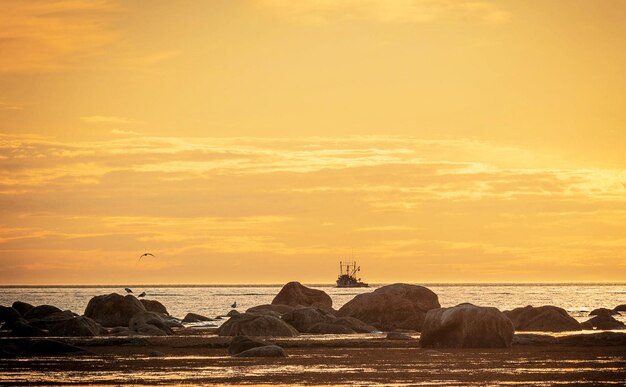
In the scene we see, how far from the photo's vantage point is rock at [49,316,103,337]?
63219 mm

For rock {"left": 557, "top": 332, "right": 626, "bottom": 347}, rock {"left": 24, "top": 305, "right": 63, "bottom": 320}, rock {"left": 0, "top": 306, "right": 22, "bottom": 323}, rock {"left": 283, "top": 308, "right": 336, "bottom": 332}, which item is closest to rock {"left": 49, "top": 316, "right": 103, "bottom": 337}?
rock {"left": 283, "top": 308, "right": 336, "bottom": 332}

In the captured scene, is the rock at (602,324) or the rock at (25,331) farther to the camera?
the rock at (602,324)

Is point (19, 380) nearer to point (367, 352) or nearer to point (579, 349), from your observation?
point (367, 352)

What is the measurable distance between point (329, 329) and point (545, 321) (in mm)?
16248

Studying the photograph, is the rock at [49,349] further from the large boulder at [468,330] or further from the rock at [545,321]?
the rock at [545,321]

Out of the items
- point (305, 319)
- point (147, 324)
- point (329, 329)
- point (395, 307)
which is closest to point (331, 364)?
point (329, 329)

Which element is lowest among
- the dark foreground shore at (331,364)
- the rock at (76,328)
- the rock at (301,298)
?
the dark foreground shore at (331,364)

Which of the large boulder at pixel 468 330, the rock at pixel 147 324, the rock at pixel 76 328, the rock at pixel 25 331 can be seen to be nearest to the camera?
the large boulder at pixel 468 330

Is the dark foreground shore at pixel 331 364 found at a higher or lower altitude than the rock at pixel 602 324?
lower

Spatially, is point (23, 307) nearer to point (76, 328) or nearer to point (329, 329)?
point (76, 328)

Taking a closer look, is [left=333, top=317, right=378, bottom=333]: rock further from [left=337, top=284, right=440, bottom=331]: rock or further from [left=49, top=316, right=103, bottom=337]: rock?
[left=49, top=316, right=103, bottom=337]: rock

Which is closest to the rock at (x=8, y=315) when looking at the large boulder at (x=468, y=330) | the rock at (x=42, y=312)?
the rock at (x=42, y=312)

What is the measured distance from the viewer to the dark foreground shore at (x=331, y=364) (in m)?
34.4

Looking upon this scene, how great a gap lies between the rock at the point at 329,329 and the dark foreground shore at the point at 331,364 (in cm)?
A: 1069
